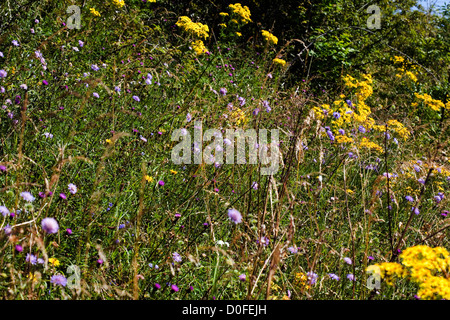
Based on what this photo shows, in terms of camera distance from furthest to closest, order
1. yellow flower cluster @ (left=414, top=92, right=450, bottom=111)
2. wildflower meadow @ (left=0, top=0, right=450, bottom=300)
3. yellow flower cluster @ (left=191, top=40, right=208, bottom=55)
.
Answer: yellow flower cluster @ (left=414, top=92, right=450, bottom=111) → yellow flower cluster @ (left=191, top=40, right=208, bottom=55) → wildflower meadow @ (left=0, top=0, right=450, bottom=300)

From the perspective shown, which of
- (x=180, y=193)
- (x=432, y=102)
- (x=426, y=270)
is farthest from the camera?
(x=432, y=102)

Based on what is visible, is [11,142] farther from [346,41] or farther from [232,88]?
[346,41]

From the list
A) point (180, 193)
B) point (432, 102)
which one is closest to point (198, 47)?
point (180, 193)

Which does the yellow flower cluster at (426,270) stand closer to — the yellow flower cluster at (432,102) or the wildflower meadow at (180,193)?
the wildflower meadow at (180,193)

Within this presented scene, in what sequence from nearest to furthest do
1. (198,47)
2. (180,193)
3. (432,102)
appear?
(180,193) → (198,47) → (432,102)

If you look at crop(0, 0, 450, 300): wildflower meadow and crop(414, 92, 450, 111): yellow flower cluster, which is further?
crop(414, 92, 450, 111): yellow flower cluster

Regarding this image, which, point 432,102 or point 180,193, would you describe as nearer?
point 180,193

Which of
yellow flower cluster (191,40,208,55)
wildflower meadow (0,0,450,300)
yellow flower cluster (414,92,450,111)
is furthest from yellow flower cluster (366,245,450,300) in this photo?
yellow flower cluster (414,92,450,111)

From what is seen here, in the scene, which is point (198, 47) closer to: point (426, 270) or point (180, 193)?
point (180, 193)

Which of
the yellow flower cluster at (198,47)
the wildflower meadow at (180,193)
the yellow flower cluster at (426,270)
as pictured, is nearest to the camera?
the yellow flower cluster at (426,270)

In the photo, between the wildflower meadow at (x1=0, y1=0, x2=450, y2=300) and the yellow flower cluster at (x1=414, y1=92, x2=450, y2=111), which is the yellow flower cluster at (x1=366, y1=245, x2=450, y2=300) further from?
the yellow flower cluster at (x1=414, y1=92, x2=450, y2=111)

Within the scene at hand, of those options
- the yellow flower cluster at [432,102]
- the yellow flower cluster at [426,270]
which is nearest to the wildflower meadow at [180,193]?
the yellow flower cluster at [426,270]

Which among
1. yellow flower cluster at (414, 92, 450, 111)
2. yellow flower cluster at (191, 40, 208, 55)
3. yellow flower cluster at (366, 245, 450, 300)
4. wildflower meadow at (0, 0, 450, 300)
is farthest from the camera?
yellow flower cluster at (414, 92, 450, 111)
